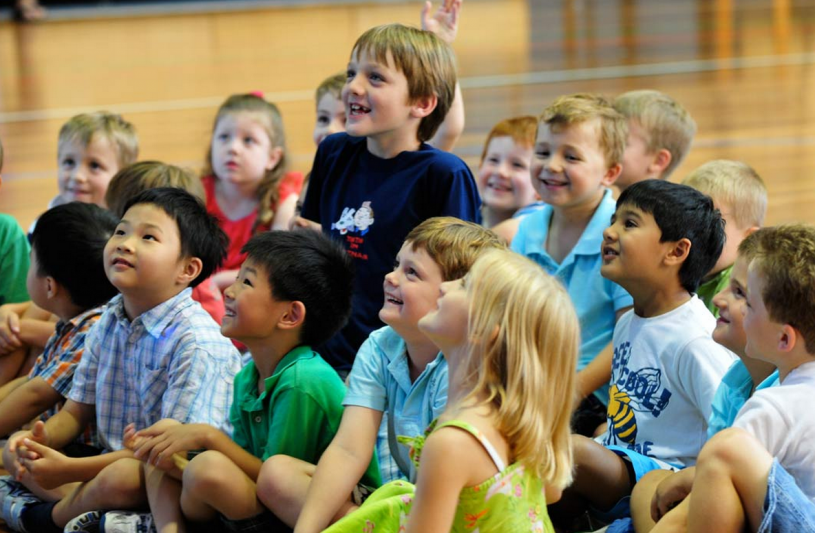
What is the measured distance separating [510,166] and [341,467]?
124 centimetres

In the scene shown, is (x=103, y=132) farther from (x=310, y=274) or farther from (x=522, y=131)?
(x=310, y=274)

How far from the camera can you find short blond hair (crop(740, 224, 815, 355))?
168 cm

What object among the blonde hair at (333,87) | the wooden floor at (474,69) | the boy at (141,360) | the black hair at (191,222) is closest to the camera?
the boy at (141,360)

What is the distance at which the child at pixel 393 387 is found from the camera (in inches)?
73.1

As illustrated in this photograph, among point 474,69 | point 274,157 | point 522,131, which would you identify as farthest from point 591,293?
point 474,69

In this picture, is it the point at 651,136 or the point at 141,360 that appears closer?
the point at 141,360

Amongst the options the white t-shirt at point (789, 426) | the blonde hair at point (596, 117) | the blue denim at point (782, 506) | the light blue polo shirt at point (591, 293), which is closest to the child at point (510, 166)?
the blonde hair at point (596, 117)

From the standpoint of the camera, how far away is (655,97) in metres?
2.84

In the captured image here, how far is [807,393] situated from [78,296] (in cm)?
151

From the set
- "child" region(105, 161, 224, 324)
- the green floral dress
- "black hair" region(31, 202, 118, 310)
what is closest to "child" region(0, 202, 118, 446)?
"black hair" region(31, 202, 118, 310)

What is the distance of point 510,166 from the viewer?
2.90 m

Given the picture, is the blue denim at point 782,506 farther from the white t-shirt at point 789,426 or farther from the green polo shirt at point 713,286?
the green polo shirt at point 713,286

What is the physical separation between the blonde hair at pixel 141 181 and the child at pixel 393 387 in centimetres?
91

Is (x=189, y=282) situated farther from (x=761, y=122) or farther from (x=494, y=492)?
(x=761, y=122)
